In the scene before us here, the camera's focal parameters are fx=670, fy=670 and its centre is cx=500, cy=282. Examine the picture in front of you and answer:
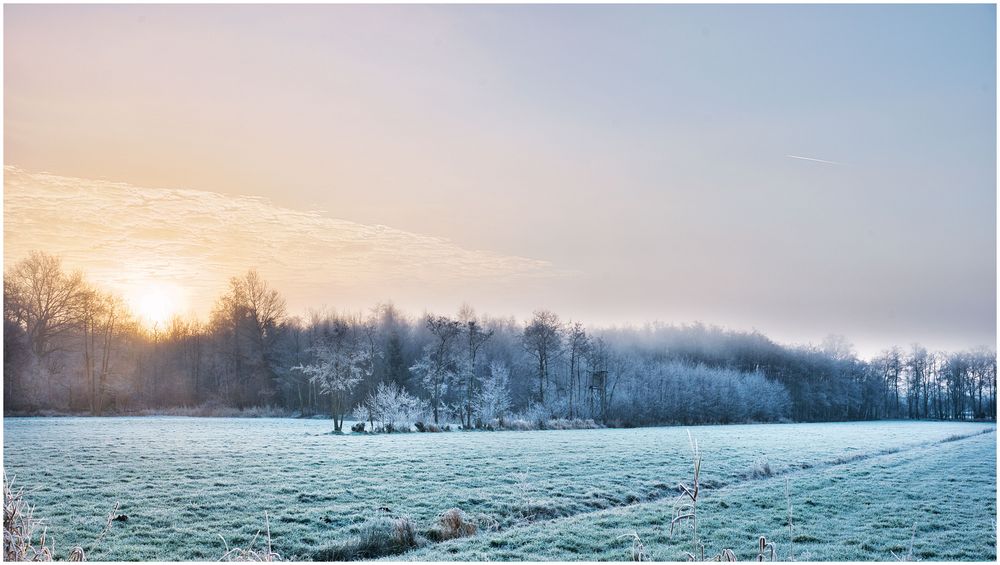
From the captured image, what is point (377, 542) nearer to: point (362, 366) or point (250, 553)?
point (250, 553)

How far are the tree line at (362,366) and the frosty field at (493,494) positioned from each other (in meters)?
15.1

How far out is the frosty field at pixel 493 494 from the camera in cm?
1290

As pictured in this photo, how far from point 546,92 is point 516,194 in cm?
448

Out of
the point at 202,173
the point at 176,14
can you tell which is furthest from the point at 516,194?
the point at 176,14

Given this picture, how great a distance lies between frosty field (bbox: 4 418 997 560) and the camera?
42.3 ft

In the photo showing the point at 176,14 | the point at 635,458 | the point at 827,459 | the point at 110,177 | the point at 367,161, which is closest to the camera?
the point at 176,14

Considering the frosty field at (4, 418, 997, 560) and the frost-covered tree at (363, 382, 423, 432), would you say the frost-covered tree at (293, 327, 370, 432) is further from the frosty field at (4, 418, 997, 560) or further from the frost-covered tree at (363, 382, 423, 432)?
the frosty field at (4, 418, 997, 560)

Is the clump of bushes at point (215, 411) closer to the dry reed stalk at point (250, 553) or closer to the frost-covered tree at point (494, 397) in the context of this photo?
the frost-covered tree at point (494, 397)

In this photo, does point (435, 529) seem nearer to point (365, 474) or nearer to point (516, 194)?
point (365, 474)

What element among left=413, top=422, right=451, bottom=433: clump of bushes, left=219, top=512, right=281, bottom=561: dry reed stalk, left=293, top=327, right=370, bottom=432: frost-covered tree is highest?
left=293, top=327, right=370, bottom=432: frost-covered tree

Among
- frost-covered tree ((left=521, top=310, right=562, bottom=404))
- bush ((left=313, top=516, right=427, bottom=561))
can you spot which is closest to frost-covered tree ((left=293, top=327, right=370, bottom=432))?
frost-covered tree ((left=521, top=310, right=562, bottom=404))

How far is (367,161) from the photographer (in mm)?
18203

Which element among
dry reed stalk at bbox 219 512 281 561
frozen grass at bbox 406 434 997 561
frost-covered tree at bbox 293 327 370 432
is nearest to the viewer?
dry reed stalk at bbox 219 512 281 561

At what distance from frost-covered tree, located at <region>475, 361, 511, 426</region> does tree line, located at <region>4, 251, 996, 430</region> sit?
10cm
